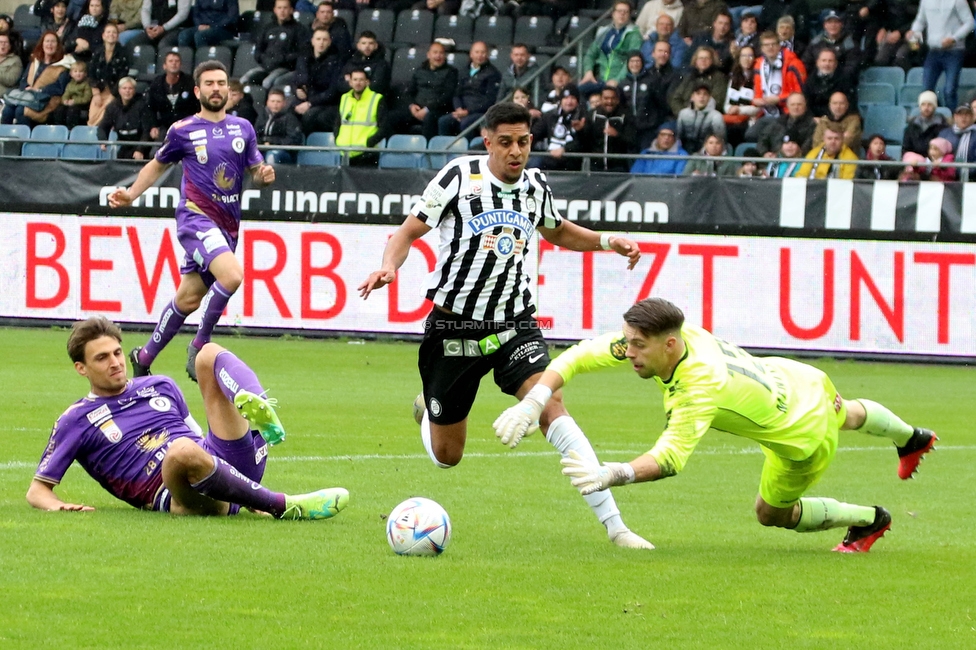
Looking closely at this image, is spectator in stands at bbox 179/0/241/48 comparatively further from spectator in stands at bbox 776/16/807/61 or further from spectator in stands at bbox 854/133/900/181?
spectator in stands at bbox 854/133/900/181

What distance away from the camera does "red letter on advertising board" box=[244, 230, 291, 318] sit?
1855 centimetres

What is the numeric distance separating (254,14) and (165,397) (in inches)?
694

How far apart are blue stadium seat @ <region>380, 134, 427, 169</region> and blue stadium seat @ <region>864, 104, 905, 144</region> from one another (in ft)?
18.3

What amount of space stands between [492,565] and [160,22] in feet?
64.4

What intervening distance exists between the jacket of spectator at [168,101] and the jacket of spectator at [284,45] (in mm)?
1489

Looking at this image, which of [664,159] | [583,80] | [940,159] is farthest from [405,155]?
[940,159]

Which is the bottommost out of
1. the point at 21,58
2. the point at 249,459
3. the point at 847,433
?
the point at 847,433

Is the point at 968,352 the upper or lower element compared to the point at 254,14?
lower

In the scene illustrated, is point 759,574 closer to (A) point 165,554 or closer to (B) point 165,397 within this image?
(A) point 165,554

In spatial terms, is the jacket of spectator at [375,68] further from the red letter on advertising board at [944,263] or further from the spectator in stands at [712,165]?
the red letter on advertising board at [944,263]

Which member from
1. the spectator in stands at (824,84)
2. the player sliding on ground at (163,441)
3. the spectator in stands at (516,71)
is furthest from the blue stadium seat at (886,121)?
the player sliding on ground at (163,441)

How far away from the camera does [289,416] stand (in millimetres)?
12188

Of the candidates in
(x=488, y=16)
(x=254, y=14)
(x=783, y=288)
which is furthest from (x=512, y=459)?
(x=254, y=14)

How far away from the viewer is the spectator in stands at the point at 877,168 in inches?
686
